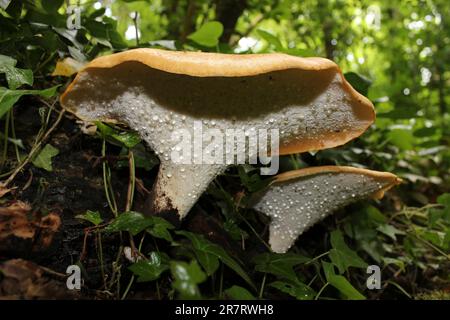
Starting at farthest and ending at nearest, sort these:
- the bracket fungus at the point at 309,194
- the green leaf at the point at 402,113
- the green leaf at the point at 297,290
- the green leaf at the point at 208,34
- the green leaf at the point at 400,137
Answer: the green leaf at the point at 400,137, the green leaf at the point at 402,113, the green leaf at the point at 208,34, the bracket fungus at the point at 309,194, the green leaf at the point at 297,290

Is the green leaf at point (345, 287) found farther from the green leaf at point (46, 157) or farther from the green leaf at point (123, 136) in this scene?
the green leaf at point (46, 157)

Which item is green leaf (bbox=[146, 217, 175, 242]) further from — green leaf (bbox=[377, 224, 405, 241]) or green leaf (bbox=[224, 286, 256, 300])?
green leaf (bbox=[377, 224, 405, 241])

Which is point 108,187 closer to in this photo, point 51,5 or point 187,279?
point 187,279

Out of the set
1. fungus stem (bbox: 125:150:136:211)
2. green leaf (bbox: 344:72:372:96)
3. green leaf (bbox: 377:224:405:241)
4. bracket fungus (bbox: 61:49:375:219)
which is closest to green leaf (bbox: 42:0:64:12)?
bracket fungus (bbox: 61:49:375:219)

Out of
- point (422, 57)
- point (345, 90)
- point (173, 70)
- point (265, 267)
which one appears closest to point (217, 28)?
point (345, 90)

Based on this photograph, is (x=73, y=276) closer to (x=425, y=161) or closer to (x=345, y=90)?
(x=345, y=90)

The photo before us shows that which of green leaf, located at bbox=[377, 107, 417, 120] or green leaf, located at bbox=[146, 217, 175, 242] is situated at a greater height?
green leaf, located at bbox=[377, 107, 417, 120]

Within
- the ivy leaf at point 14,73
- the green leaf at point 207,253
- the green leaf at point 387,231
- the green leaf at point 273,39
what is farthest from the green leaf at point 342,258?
the ivy leaf at point 14,73
